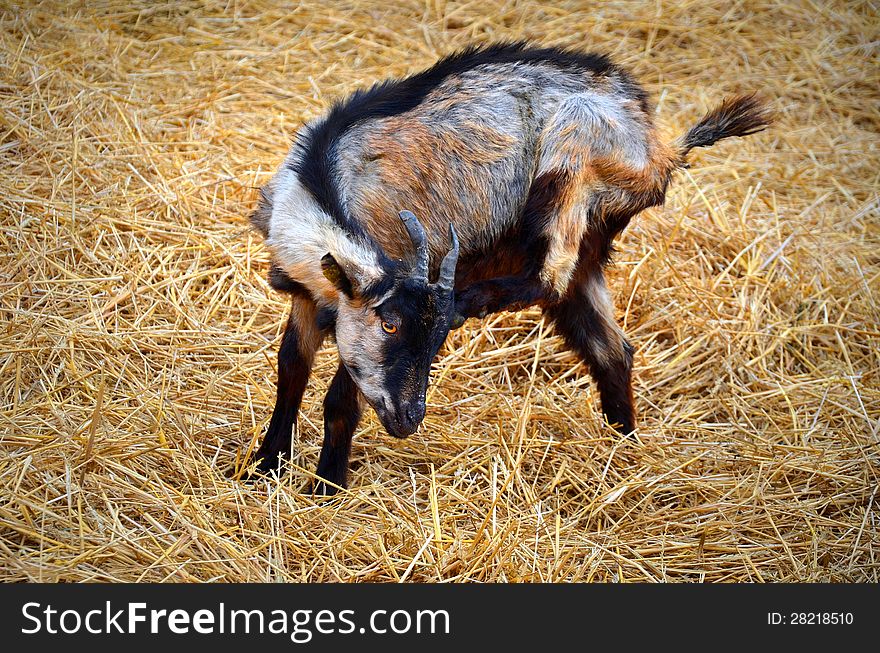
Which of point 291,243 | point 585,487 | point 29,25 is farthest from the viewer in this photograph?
point 29,25

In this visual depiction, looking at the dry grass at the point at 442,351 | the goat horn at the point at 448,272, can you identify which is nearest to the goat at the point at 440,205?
the goat horn at the point at 448,272

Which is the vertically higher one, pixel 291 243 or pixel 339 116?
pixel 339 116

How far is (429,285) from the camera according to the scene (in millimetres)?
3783

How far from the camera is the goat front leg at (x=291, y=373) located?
4379 millimetres

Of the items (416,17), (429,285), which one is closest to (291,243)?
(429,285)

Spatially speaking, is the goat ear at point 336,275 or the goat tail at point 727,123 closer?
the goat ear at point 336,275

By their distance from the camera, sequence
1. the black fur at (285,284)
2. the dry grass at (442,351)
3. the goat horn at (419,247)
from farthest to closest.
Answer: the black fur at (285,284) < the dry grass at (442,351) < the goat horn at (419,247)

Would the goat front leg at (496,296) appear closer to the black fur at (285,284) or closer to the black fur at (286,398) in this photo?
→ the black fur at (285,284)

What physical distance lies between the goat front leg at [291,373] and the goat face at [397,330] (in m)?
0.35

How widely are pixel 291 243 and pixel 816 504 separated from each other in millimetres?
2787

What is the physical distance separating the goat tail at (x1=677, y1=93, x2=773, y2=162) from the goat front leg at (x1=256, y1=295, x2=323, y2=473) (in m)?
2.11

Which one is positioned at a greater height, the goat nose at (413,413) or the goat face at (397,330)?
the goat face at (397,330)

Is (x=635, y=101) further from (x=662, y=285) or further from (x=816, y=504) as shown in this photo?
(x=816, y=504)

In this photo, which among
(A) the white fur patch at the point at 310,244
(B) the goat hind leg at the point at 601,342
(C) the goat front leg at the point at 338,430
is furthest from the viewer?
(B) the goat hind leg at the point at 601,342
